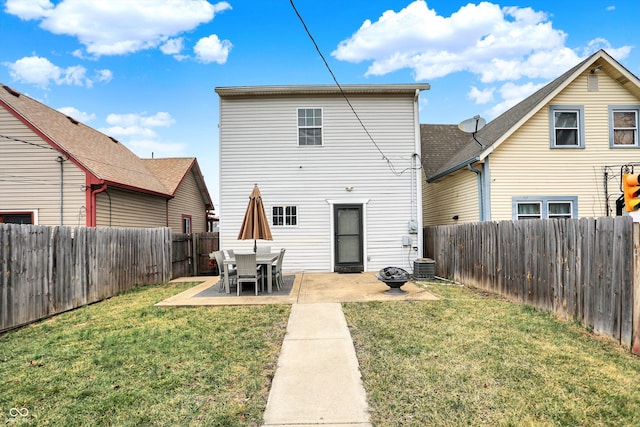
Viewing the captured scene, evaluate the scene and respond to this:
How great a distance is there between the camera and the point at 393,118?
11.1 m

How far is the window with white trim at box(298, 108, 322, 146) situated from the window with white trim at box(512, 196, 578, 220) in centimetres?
670

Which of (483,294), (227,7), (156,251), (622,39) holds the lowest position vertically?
(483,294)

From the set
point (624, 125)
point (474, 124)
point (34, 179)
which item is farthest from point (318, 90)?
point (624, 125)

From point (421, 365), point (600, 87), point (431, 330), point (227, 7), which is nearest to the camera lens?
point (421, 365)

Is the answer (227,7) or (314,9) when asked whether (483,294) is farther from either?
(227,7)

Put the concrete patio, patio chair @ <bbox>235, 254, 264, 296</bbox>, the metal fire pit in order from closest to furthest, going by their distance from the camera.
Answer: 1. the concrete patio
2. patio chair @ <bbox>235, 254, 264, 296</bbox>
3. the metal fire pit

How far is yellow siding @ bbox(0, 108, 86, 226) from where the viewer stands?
33.3ft

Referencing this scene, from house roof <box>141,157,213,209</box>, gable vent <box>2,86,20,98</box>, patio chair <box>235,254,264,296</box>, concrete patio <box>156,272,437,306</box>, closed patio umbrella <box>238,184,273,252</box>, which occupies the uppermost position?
gable vent <box>2,86,20,98</box>

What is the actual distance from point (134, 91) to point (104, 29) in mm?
6256

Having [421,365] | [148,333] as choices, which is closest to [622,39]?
[421,365]

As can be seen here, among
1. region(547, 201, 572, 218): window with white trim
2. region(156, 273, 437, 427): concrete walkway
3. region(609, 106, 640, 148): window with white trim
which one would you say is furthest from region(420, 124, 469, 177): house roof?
region(156, 273, 437, 427): concrete walkway

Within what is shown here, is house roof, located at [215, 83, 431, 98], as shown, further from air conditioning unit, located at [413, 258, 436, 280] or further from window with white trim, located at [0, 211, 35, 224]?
window with white trim, located at [0, 211, 35, 224]

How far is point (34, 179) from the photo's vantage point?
10.2m

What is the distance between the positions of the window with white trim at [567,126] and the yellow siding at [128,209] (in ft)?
47.3
